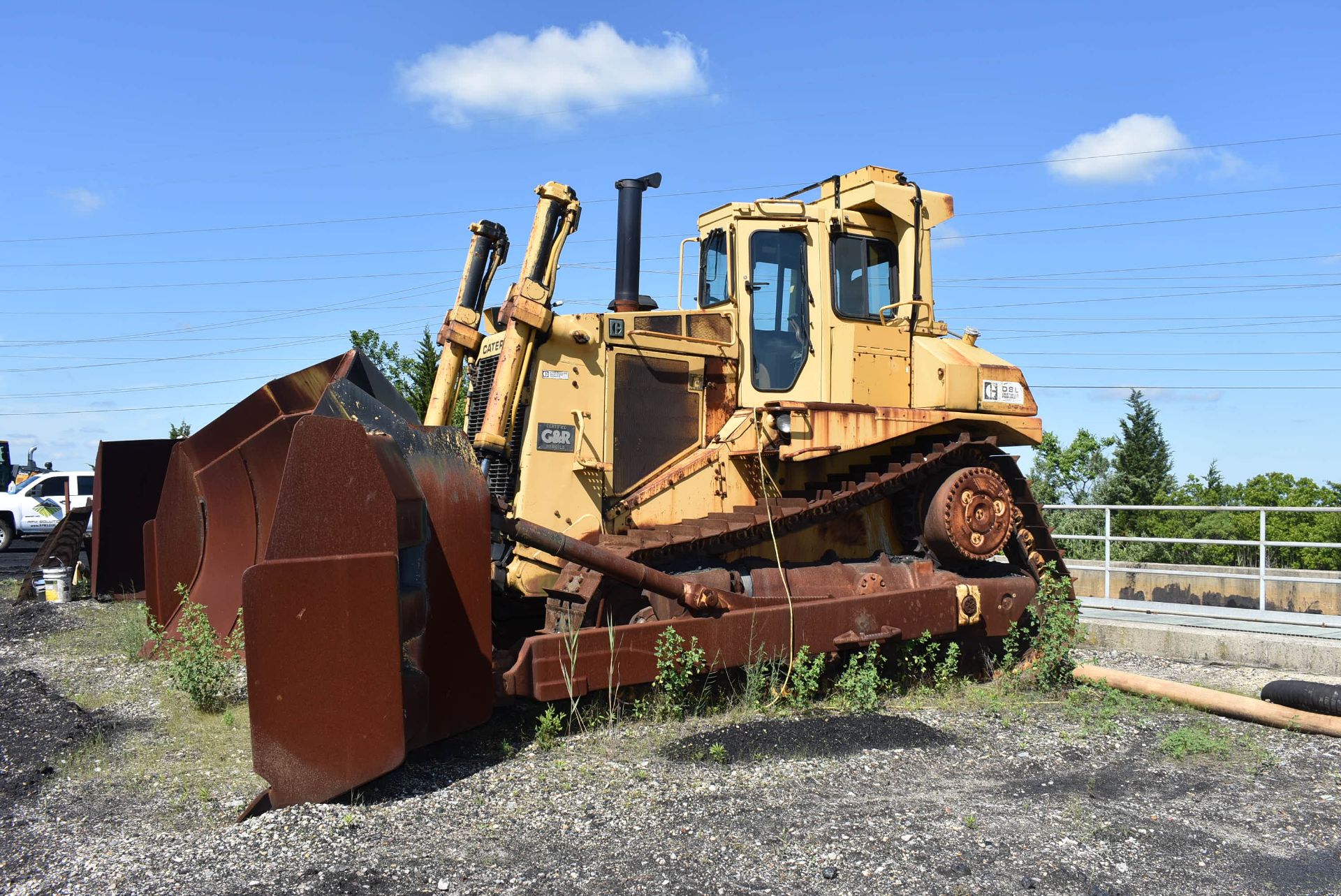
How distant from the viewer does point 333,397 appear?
17.8 feet

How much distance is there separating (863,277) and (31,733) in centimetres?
647

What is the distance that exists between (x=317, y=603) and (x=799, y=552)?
4.07m

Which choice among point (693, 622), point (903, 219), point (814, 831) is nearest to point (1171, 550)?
point (903, 219)

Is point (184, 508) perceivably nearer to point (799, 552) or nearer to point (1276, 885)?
point (799, 552)

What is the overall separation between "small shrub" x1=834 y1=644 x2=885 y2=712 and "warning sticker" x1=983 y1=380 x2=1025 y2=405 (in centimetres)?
230

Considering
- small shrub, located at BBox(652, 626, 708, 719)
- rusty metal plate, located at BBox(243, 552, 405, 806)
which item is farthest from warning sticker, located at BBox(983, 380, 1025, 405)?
rusty metal plate, located at BBox(243, 552, 405, 806)

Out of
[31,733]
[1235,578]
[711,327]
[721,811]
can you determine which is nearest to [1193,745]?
[721,811]

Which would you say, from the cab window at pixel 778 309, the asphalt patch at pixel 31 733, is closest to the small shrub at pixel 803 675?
the cab window at pixel 778 309

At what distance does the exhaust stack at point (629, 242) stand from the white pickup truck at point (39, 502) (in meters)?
24.8

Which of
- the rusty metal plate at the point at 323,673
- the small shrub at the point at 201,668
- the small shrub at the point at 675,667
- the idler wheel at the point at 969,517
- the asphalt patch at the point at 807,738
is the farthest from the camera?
the idler wheel at the point at 969,517

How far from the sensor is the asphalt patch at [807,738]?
5.93 metres

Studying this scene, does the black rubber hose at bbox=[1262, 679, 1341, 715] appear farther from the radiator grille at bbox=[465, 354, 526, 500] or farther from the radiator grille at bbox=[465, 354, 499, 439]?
the radiator grille at bbox=[465, 354, 499, 439]

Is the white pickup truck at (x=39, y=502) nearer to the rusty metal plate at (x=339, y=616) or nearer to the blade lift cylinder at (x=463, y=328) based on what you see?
the blade lift cylinder at (x=463, y=328)

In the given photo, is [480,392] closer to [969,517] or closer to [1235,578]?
[969,517]
